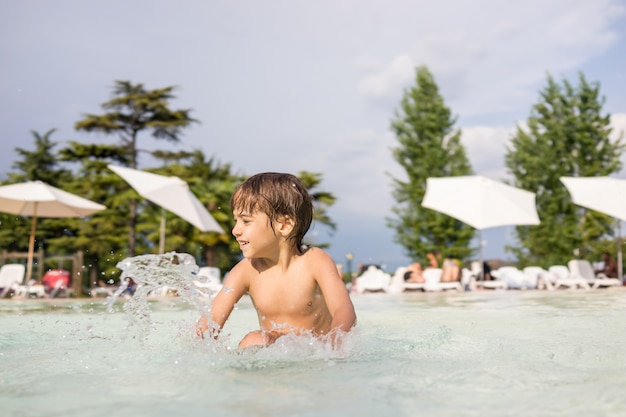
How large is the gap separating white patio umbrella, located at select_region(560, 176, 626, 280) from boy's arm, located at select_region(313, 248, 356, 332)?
13.6 meters

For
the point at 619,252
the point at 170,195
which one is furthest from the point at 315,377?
the point at 619,252

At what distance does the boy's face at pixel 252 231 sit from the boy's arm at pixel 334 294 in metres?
0.31

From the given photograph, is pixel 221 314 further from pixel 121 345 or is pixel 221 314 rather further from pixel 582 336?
pixel 582 336

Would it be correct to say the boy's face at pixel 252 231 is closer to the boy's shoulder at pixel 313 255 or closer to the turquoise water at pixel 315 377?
the boy's shoulder at pixel 313 255

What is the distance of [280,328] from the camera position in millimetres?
3189

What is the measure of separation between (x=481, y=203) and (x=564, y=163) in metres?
12.0

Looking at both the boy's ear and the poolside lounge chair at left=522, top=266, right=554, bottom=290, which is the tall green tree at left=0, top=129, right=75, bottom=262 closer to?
the poolside lounge chair at left=522, top=266, right=554, bottom=290

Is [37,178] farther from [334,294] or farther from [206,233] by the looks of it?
[334,294]

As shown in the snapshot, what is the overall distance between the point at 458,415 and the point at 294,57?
1890 cm

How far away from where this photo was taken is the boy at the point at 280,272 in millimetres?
3006

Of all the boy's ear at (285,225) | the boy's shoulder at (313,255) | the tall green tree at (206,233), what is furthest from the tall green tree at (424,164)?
the boy's ear at (285,225)

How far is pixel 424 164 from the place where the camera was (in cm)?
2619

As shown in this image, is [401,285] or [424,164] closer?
[401,285]

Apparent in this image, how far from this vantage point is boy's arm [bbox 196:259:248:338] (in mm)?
3174
